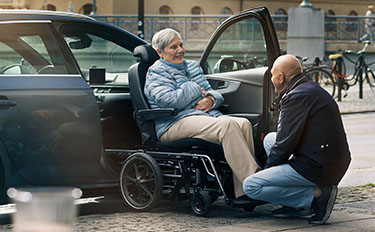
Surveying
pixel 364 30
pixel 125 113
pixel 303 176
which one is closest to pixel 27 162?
pixel 125 113

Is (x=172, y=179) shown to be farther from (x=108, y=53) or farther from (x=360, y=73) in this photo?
(x=360, y=73)

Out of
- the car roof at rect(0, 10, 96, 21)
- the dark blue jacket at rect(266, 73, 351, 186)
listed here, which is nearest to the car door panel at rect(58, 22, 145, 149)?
the car roof at rect(0, 10, 96, 21)

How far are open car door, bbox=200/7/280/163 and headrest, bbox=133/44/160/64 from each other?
2.22ft

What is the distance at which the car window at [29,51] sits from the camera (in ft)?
19.7

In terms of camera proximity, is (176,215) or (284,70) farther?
(176,215)

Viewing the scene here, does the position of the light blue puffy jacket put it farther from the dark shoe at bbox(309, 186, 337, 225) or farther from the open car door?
the dark shoe at bbox(309, 186, 337, 225)

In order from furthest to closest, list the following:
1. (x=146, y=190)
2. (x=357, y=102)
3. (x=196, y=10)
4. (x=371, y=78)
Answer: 1. (x=196, y=10)
2. (x=371, y=78)
3. (x=357, y=102)
4. (x=146, y=190)

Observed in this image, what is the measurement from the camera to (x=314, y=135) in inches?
218

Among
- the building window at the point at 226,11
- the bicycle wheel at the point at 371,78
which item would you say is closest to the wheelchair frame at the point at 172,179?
the bicycle wheel at the point at 371,78

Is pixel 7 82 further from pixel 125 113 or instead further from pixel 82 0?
pixel 82 0

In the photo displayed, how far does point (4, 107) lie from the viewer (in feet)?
19.0

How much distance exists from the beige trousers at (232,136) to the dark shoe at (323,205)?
0.51 metres

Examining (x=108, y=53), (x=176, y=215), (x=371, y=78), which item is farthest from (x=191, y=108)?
(x=371, y=78)

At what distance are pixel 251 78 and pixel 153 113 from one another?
0.91m
